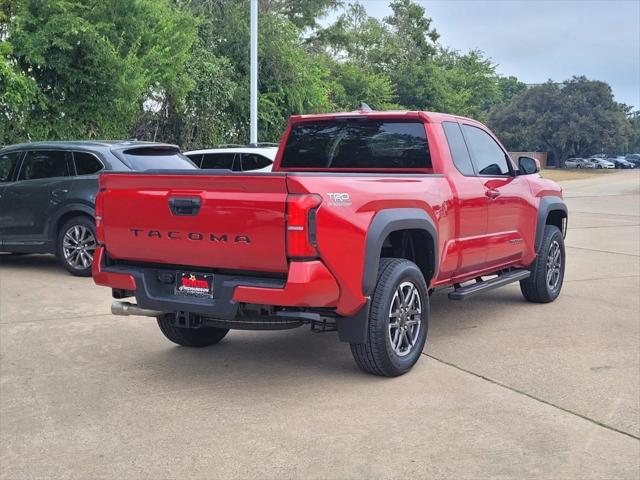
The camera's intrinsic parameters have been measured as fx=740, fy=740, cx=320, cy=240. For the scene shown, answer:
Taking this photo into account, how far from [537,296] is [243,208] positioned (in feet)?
14.5

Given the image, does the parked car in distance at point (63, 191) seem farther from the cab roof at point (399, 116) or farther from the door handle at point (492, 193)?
the door handle at point (492, 193)

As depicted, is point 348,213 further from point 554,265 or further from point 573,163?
point 573,163

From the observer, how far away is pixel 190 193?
189 inches

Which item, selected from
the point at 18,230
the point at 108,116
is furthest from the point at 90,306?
the point at 108,116

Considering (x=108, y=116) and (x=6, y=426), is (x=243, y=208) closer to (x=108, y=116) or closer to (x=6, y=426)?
(x=6, y=426)

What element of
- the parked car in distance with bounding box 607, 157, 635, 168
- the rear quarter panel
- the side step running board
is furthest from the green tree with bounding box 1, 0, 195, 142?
the parked car in distance with bounding box 607, 157, 635, 168

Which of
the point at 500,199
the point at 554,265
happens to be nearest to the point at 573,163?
the point at 554,265

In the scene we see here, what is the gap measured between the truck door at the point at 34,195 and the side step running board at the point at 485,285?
213 inches

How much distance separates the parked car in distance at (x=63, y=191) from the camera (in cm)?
923

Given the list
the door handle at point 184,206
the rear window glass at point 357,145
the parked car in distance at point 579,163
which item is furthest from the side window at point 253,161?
the parked car in distance at point 579,163

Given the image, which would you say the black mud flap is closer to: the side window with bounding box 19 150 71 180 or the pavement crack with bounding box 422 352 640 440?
the pavement crack with bounding box 422 352 640 440

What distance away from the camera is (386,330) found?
505 cm

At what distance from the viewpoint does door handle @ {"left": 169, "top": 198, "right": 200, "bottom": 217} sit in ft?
15.6

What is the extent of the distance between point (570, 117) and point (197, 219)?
82089 millimetres
